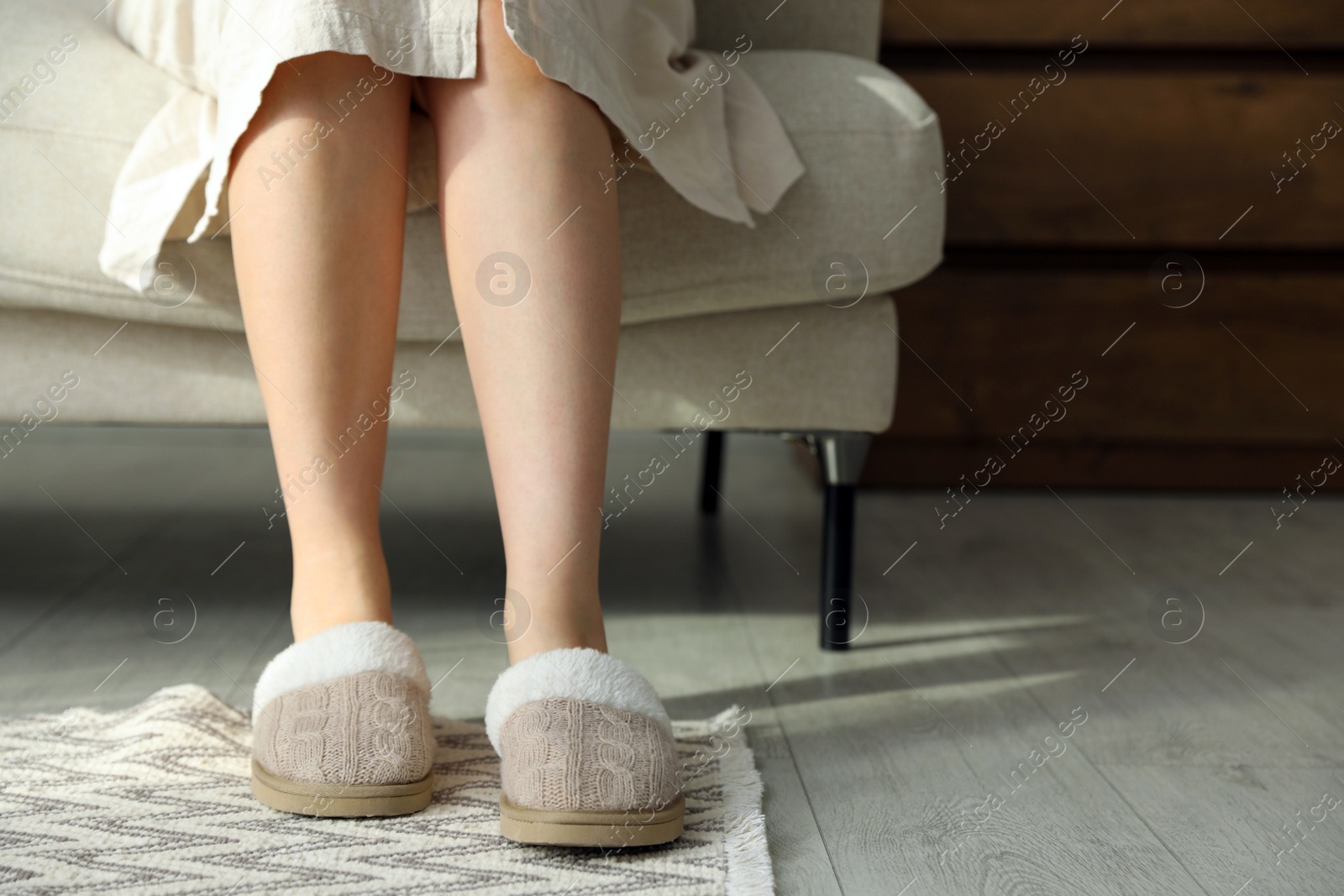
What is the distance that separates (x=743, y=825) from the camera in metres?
0.57

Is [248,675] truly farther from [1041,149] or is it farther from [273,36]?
[1041,149]

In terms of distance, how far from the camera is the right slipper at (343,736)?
550 mm

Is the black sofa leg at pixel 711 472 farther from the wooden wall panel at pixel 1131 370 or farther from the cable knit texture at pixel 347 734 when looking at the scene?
the cable knit texture at pixel 347 734

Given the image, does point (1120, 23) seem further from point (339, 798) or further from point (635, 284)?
point (339, 798)

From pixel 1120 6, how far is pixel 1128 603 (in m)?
0.97

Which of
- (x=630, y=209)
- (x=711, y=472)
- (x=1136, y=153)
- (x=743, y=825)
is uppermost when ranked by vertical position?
(x=630, y=209)

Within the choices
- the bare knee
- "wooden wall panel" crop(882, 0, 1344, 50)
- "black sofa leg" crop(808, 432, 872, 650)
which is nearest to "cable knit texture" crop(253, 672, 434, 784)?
the bare knee

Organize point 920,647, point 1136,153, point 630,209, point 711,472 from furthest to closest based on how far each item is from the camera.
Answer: point 1136,153 < point 711,472 < point 920,647 < point 630,209

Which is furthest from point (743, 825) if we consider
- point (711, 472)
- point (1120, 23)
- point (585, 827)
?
point (1120, 23)

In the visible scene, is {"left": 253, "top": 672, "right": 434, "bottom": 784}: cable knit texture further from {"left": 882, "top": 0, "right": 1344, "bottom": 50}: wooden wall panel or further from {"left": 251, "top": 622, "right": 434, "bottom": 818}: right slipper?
{"left": 882, "top": 0, "right": 1344, "bottom": 50}: wooden wall panel

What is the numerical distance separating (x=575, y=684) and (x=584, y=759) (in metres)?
0.05

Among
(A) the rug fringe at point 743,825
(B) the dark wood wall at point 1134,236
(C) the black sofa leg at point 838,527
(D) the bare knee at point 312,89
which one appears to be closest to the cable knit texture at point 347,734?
(A) the rug fringe at point 743,825

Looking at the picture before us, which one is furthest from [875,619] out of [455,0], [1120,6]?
[1120,6]

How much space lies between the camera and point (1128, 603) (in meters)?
1.07
